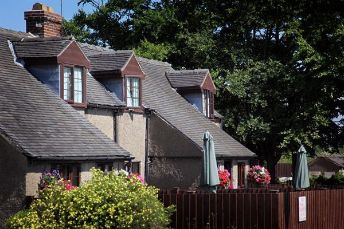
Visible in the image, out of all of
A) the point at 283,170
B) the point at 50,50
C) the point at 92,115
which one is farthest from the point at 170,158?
the point at 283,170

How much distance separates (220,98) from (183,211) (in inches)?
997

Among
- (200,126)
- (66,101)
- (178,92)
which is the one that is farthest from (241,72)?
(66,101)

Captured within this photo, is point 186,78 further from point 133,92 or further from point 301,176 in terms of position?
point 301,176

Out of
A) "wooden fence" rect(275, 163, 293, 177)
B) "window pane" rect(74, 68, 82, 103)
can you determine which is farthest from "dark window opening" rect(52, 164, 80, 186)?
"wooden fence" rect(275, 163, 293, 177)

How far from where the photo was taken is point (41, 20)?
32.4m

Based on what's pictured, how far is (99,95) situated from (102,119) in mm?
1280

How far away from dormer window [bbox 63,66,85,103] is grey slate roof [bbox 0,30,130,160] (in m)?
0.69

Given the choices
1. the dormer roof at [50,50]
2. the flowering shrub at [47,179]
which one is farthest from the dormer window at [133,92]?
the flowering shrub at [47,179]

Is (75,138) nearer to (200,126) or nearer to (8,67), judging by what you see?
(8,67)

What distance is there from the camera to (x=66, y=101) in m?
27.8

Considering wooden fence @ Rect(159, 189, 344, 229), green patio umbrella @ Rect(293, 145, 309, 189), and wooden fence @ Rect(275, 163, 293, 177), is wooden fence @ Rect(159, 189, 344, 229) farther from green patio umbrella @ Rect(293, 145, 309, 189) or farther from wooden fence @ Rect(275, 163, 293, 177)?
wooden fence @ Rect(275, 163, 293, 177)

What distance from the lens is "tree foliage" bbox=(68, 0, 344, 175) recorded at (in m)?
42.7

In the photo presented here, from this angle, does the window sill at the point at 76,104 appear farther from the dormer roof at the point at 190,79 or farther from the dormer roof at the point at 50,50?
the dormer roof at the point at 190,79

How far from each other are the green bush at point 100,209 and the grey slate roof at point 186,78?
20.2 m
